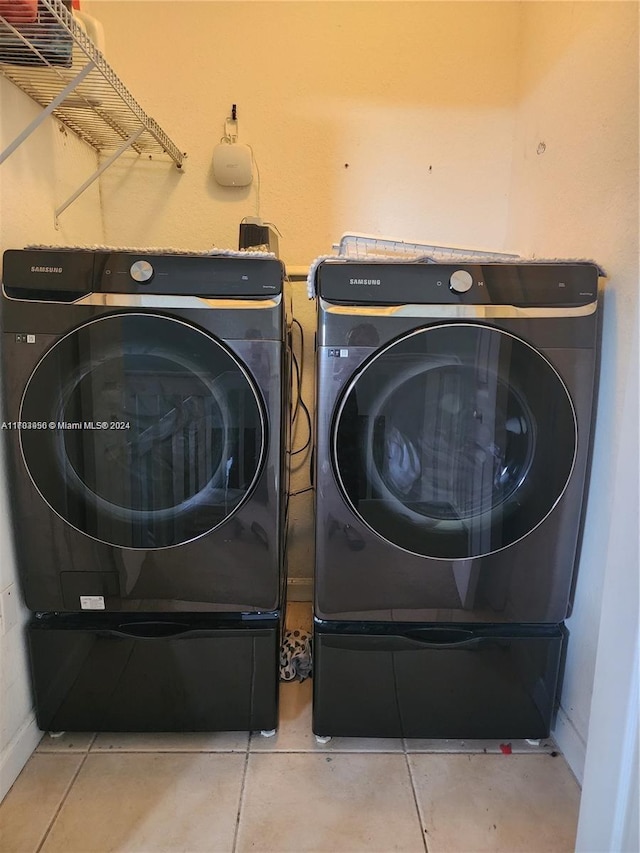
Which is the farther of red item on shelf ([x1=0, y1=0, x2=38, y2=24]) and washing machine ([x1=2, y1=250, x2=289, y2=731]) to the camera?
washing machine ([x1=2, y1=250, x2=289, y2=731])

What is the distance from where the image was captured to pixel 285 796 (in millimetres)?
1065

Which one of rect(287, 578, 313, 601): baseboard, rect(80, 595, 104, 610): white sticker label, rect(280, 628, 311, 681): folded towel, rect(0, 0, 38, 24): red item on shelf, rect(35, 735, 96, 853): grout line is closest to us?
rect(0, 0, 38, 24): red item on shelf

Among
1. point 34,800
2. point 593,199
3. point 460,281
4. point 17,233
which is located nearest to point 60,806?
point 34,800

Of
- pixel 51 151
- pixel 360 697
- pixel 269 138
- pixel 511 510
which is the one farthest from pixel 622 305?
pixel 51 151

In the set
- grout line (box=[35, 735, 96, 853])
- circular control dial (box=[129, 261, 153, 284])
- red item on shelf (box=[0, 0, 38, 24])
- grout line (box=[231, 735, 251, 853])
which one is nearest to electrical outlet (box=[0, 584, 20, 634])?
grout line (box=[35, 735, 96, 853])

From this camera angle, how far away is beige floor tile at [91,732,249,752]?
1.17 metres

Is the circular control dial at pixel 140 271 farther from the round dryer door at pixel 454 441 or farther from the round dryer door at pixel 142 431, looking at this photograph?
the round dryer door at pixel 454 441

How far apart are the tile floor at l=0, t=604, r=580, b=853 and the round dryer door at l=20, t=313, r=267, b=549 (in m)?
0.52

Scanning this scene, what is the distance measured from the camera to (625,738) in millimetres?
A: 660

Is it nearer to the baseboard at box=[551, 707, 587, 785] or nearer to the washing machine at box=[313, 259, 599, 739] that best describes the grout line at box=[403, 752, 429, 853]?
the washing machine at box=[313, 259, 599, 739]

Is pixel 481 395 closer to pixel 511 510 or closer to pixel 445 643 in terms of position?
pixel 511 510

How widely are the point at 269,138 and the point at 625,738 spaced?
172 cm

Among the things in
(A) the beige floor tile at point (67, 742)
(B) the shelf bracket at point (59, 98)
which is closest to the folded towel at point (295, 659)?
(A) the beige floor tile at point (67, 742)

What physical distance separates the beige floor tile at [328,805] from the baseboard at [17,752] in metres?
0.50
